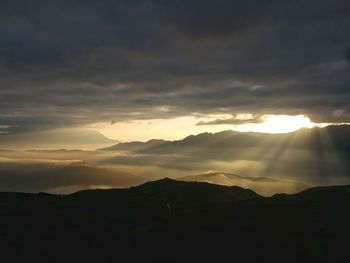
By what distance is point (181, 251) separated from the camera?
185m

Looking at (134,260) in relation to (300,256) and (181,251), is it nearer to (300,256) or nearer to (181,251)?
(181,251)

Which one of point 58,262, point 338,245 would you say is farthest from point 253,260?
point 58,262

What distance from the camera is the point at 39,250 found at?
616 feet

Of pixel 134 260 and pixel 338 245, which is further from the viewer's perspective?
pixel 338 245

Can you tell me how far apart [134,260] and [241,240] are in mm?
44904

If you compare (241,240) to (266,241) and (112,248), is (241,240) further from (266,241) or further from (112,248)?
(112,248)

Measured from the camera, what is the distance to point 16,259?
17775 cm

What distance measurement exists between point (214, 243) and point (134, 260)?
33.9 meters

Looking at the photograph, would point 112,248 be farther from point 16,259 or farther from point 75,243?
point 16,259

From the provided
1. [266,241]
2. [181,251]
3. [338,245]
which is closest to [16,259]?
[181,251]

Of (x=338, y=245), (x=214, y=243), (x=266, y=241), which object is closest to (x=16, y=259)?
(x=214, y=243)

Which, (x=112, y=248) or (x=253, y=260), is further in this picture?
(x=112, y=248)

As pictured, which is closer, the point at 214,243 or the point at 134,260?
the point at 134,260

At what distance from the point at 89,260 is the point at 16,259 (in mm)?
25880
